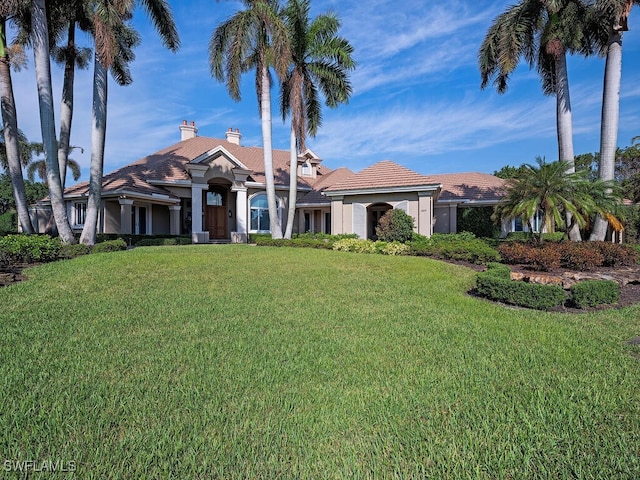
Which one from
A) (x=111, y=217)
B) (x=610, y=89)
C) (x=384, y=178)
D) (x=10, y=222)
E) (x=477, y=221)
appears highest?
(x=610, y=89)

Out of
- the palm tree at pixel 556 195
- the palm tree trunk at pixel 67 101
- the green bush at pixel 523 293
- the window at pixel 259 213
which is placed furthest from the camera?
the window at pixel 259 213

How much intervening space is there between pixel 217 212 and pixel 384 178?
1213 centimetres

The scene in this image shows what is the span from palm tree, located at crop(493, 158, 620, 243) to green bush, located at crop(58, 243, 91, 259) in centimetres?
1615

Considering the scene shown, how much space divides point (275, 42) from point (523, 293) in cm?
1549

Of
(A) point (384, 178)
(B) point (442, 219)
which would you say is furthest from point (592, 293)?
(B) point (442, 219)

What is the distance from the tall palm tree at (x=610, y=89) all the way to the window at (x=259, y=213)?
61.0 feet

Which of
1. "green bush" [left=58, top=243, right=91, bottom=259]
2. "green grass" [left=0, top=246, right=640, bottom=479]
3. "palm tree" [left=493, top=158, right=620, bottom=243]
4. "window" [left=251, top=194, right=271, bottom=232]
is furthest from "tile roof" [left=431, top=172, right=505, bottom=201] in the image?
"green bush" [left=58, top=243, right=91, bottom=259]

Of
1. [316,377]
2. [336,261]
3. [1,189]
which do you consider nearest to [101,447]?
[316,377]

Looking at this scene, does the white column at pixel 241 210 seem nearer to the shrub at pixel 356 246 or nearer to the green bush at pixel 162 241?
the green bush at pixel 162 241

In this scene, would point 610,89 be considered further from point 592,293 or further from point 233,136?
point 233,136

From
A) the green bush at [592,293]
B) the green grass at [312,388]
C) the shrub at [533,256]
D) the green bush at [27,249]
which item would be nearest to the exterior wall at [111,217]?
the green bush at [27,249]

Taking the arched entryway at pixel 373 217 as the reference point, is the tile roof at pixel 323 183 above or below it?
above

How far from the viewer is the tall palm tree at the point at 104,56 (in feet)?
44.2

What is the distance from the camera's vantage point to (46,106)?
44.9ft
